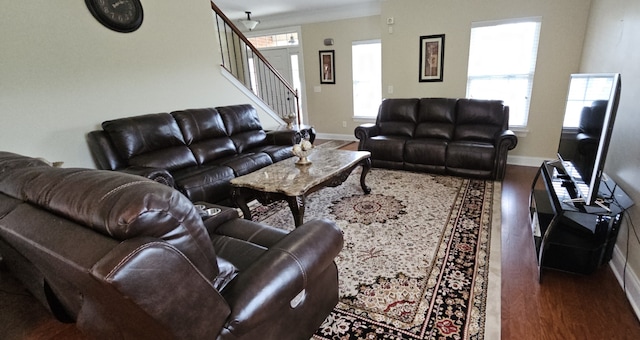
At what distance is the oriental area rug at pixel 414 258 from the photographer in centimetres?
167

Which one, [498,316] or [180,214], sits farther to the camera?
[498,316]

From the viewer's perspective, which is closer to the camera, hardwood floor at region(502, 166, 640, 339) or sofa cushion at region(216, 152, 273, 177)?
hardwood floor at region(502, 166, 640, 339)

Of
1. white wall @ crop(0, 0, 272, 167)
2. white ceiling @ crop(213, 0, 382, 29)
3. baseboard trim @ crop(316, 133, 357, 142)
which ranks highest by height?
white ceiling @ crop(213, 0, 382, 29)

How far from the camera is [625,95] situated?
227cm

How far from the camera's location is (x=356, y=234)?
8.52 ft

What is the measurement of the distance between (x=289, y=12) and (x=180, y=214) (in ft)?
19.8

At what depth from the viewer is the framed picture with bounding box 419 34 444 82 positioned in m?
4.73

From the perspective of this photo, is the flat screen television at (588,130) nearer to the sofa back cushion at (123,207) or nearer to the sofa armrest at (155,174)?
the sofa back cushion at (123,207)

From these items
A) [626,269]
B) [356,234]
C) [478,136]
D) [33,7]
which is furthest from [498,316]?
[33,7]

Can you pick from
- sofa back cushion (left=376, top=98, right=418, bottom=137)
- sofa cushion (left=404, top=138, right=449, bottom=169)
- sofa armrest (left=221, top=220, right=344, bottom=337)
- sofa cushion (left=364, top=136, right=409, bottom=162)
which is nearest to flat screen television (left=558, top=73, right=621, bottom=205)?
sofa cushion (left=404, top=138, right=449, bottom=169)

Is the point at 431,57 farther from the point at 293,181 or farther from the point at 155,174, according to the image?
the point at 155,174

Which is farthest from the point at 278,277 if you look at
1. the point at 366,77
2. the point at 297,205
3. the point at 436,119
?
the point at 366,77

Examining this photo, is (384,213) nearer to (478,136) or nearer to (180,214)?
(478,136)

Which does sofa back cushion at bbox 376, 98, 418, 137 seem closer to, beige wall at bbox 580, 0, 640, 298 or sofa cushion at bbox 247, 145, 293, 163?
sofa cushion at bbox 247, 145, 293, 163
